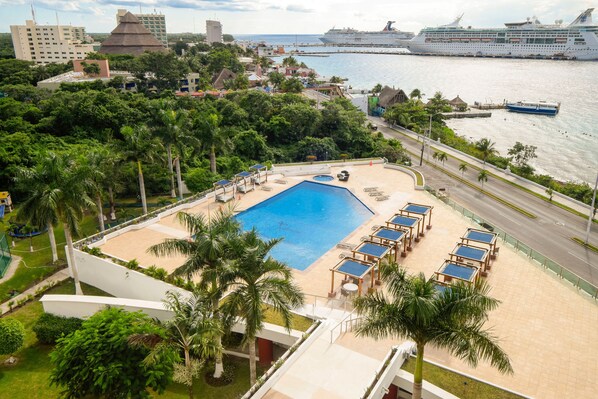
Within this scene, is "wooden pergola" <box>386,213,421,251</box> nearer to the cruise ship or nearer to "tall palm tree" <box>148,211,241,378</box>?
"tall palm tree" <box>148,211,241,378</box>

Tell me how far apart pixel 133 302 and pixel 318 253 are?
11.5m

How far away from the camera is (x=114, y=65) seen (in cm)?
8319

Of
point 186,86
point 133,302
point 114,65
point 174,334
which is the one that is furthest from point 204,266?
point 114,65

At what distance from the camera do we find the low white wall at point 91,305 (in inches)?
793

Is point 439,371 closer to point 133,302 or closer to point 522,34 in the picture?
point 133,302

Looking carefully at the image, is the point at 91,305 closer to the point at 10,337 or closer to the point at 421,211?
the point at 10,337

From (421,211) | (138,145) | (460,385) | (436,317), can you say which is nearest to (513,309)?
(460,385)

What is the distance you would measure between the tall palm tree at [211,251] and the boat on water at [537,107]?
94.5m

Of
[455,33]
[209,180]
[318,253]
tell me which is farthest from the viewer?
[455,33]

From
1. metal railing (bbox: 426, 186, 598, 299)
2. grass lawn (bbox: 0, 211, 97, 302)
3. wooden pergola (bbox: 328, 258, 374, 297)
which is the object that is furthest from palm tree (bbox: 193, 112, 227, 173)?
metal railing (bbox: 426, 186, 598, 299)

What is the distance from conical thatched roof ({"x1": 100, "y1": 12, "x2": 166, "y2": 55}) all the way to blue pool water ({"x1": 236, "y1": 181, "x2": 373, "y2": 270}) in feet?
285

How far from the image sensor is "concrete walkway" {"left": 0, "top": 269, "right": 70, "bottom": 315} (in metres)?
22.9

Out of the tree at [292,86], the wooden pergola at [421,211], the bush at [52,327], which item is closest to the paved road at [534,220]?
the wooden pergola at [421,211]

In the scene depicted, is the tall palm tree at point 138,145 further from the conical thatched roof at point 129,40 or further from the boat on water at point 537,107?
the boat on water at point 537,107
